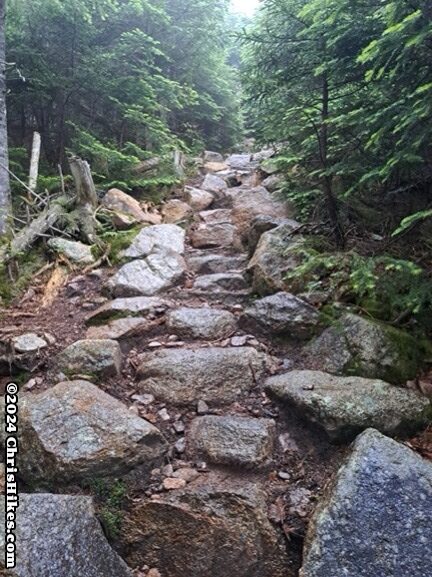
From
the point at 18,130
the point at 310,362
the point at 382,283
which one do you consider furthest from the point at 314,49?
the point at 18,130

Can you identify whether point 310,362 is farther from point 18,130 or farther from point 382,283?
point 18,130

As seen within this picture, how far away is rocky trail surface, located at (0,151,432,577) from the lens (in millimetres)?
2412

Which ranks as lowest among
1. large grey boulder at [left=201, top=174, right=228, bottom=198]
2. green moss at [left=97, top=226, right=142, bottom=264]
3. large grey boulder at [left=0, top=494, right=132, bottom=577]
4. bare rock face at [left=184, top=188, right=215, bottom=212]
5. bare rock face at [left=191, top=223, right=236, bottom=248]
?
large grey boulder at [left=0, top=494, right=132, bottom=577]

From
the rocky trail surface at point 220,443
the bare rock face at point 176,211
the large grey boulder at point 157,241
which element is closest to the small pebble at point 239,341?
the rocky trail surface at point 220,443

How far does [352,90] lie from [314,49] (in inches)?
25.6

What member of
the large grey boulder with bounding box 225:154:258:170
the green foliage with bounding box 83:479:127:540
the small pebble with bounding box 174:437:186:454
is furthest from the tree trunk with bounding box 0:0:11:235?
the large grey boulder with bounding box 225:154:258:170

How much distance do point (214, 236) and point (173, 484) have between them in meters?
5.26

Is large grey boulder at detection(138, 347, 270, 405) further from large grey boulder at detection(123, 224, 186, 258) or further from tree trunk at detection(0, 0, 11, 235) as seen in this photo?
tree trunk at detection(0, 0, 11, 235)

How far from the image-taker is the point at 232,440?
3.12 metres

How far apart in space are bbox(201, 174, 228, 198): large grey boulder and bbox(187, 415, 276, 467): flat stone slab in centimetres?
771

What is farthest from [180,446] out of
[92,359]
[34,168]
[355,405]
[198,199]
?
[198,199]

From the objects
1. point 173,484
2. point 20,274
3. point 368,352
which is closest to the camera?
point 173,484

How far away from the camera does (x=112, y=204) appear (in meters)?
7.95

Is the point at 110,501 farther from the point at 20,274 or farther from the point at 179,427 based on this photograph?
the point at 20,274
